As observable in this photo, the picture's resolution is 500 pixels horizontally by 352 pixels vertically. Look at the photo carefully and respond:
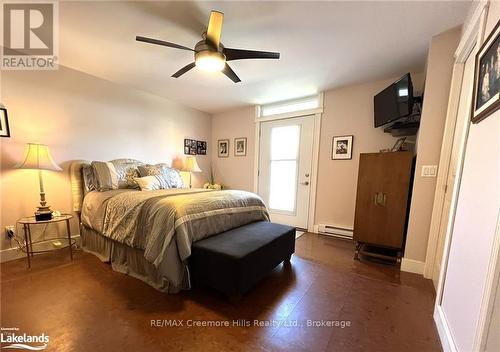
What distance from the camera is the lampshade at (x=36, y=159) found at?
2.06m

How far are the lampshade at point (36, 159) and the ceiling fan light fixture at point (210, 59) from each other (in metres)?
1.96

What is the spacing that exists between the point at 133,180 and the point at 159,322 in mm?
1992

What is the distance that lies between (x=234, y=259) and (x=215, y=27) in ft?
5.88

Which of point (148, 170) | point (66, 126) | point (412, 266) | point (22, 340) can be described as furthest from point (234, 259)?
point (66, 126)

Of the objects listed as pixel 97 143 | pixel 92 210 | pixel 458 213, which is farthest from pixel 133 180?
pixel 458 213

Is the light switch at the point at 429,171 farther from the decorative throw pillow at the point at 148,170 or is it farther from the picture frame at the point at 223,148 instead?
the picture frame at the point at 223,148

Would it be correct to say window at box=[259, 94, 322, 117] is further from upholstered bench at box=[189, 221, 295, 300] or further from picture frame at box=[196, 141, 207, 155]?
upholstered bench at box=[189, 221, 295, 300]

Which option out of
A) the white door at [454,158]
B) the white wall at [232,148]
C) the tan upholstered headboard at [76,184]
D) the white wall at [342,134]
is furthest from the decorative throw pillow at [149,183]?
the white door at [454,158]

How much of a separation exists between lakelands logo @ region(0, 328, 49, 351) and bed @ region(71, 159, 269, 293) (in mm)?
691

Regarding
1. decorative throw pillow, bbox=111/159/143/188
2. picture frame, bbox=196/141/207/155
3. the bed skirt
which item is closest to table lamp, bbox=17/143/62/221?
the bed skirt

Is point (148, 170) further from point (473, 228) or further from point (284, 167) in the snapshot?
point (473, 228)

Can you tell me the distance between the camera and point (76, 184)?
261cm

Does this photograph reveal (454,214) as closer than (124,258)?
Yes

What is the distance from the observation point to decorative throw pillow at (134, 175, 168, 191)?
8.74ft
